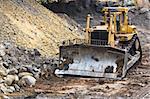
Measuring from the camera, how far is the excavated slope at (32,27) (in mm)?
17109

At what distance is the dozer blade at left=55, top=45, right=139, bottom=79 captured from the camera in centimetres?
1446

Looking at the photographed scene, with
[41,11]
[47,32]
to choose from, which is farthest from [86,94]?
[41,11]

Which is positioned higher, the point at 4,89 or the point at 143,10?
the point at 143,10

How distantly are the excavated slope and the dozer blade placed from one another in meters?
1.99

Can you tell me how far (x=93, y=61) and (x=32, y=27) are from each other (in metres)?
5.02

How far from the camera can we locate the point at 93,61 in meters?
14.9

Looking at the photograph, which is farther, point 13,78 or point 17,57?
point 17,57

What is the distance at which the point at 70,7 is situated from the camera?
32.0 meters

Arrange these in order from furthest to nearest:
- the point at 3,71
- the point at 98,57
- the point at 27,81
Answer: the point at 98,57, the point at 3,71, the point at 27,81

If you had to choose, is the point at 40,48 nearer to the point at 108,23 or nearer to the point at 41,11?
the point at 108,23

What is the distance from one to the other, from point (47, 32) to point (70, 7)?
1259 cm

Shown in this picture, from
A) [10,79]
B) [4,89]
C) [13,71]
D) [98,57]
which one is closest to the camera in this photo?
[4,89]

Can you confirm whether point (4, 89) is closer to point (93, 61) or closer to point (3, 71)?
point (3, 71)

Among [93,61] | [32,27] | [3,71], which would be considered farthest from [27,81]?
[32,27]
